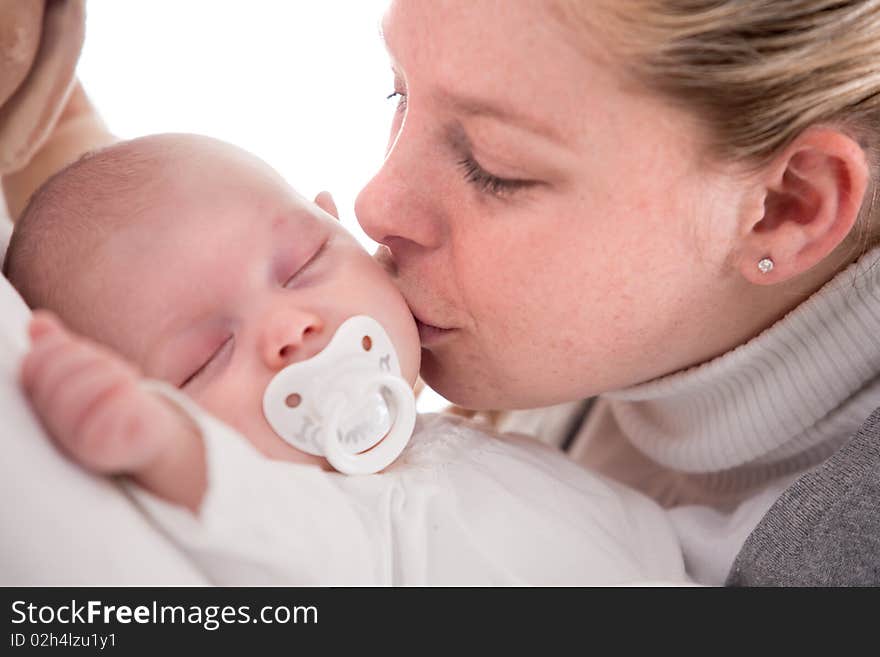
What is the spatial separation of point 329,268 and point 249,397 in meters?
0.20

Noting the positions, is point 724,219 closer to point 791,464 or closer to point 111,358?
point 791,464

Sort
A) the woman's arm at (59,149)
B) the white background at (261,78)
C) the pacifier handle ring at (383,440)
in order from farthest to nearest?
the white background at (261,78) → the woman's arm at (59,149) → the pacifier handle ring at (383,440)

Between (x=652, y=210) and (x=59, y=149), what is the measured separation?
1007mm

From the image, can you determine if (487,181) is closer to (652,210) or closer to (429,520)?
(652,210)

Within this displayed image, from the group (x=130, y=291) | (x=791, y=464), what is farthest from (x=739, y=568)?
(x=130, y=291)

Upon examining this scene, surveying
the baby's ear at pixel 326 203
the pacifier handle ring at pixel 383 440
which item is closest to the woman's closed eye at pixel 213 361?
the pacifier handle ring at pixel 383 440

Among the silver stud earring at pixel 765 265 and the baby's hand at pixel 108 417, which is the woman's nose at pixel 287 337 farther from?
the silver stud earring at pixel 765 265

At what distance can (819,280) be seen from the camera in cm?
132

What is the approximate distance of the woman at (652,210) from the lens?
3.49 ft

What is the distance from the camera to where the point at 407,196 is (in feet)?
3.93

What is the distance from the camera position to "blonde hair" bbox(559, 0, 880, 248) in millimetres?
1039

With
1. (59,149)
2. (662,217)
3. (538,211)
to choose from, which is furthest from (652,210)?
(59,149)

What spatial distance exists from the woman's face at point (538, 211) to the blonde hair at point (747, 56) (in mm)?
29

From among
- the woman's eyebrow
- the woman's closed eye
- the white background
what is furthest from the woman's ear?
the white background
